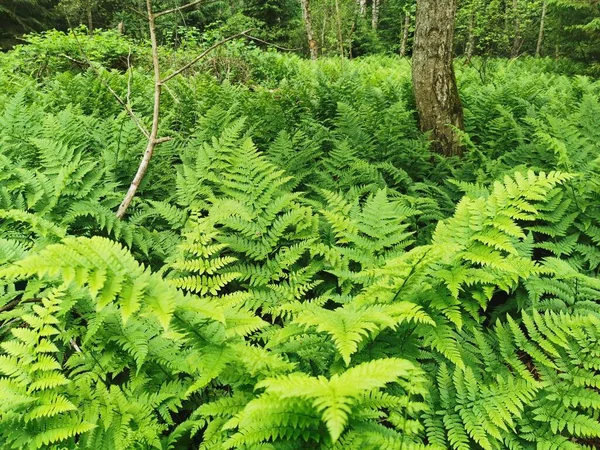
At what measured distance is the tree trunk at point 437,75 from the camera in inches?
168

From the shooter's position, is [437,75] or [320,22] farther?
[320,22]

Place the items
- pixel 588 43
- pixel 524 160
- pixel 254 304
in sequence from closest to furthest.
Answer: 1. pixel 254 304
2. pixel 524 160
3. pixel 588 43

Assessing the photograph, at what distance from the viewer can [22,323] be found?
8.77ft

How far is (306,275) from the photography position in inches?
114

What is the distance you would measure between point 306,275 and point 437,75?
9.68 feet

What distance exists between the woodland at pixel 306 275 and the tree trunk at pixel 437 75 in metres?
0.02

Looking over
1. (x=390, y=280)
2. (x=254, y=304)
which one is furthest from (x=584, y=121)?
(x=254, y=304)

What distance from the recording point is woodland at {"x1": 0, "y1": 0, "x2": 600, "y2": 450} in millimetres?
1924

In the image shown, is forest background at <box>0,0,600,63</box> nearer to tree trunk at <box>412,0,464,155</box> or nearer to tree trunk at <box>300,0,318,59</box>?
tree trunk at <box>300,0,318,59</box>

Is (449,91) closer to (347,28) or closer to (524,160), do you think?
(524,160)

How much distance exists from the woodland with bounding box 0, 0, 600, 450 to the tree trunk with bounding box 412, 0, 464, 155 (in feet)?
0.07

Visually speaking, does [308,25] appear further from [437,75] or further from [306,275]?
[306,275]

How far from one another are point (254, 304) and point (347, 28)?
18.7m

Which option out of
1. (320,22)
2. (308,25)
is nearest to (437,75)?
(308,25)
